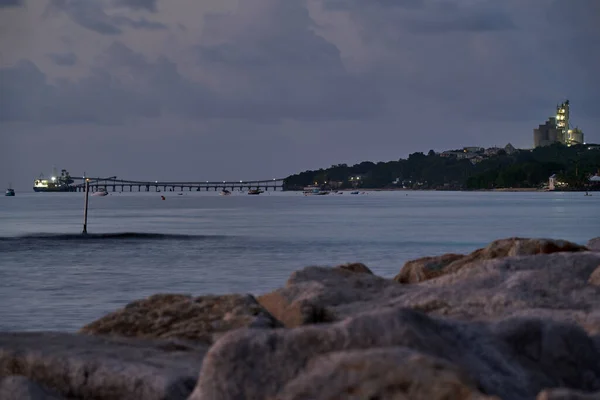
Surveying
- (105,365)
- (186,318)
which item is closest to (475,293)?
(186,318)

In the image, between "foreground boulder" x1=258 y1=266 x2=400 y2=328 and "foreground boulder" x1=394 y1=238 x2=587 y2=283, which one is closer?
"foreground boulder" x1=258 y1=266 x2=400 y2=328

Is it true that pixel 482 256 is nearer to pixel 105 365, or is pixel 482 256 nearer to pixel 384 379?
pixel 105 365

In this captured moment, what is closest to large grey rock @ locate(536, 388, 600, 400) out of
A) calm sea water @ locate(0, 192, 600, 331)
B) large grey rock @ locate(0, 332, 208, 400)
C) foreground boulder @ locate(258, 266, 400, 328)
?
large grey rock @ locate(0, 332, 208, 400)

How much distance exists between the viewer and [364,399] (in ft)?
13.4

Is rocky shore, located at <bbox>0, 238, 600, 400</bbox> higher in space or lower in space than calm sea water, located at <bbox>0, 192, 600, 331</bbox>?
higher

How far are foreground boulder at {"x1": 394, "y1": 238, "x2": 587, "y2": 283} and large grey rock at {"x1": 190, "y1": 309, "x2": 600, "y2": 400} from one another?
4772mm

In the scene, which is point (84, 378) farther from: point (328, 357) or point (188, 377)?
point (328, 357)

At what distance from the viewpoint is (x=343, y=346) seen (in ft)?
15.1

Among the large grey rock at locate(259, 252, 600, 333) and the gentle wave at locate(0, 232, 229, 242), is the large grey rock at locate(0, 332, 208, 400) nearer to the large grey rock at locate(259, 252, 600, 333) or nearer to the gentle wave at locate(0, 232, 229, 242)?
the large grey rock at locate(259, 252, 600, 333)

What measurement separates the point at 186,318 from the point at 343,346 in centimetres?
273

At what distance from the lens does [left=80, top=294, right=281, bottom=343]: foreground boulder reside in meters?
6.81

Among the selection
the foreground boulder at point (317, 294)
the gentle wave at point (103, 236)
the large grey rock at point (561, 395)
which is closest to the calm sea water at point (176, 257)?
the gentle wave at point (103, 236)

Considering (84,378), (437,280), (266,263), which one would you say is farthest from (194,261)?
(84,378)

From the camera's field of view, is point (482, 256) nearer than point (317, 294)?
No
